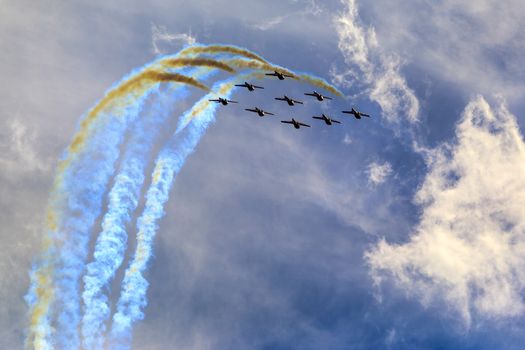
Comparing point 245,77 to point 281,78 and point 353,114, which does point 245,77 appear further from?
point 353,114

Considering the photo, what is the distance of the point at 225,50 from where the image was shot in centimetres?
11988

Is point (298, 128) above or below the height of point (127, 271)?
above

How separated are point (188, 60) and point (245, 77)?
12.2 m

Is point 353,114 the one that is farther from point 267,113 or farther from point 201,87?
point 201,87

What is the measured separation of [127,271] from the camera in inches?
4690

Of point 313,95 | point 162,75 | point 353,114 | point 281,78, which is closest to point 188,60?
point 162,75

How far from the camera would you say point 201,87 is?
120438mm

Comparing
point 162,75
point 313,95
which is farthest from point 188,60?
point 313,95

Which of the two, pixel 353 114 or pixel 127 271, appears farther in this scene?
pixel 353 114

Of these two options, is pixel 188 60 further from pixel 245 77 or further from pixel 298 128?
pixel 298 128

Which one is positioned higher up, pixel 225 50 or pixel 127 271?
pixel 225 50

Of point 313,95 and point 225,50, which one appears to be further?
point 313,95

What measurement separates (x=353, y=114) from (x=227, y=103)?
23692 millimetres

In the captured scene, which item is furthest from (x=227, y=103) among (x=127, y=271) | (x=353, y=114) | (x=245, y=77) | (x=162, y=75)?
(x=127, y=271)
